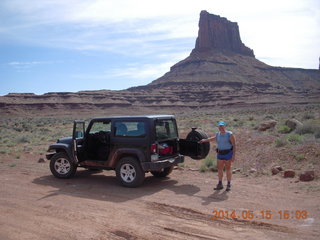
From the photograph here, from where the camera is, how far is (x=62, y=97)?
93125 mm

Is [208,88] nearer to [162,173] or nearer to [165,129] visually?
[162,173]

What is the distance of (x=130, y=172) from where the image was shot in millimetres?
7957

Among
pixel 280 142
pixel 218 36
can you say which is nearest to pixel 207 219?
pixel 280 142

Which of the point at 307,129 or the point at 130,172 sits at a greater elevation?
the point at 307,129

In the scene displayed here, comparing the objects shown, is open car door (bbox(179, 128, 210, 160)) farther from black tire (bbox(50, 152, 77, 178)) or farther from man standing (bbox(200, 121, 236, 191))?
black tire (bbox(50, 152, 77, 178))

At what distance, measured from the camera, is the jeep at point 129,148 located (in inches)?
304

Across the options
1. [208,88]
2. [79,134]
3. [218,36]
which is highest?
[218,36]

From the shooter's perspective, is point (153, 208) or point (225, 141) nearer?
point (153, 208)

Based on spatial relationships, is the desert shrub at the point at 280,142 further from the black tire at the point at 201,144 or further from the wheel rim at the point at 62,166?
the wheel rim at the point at 62,166

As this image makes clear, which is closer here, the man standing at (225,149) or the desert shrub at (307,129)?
the man standing at (225,149)

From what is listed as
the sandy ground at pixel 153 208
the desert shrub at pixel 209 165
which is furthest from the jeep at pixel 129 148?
the desert shrub at pixel 209 165

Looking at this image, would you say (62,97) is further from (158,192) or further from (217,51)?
(158,192)

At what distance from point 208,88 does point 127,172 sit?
99821 mm

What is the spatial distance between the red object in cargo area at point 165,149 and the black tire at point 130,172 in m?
0.73
